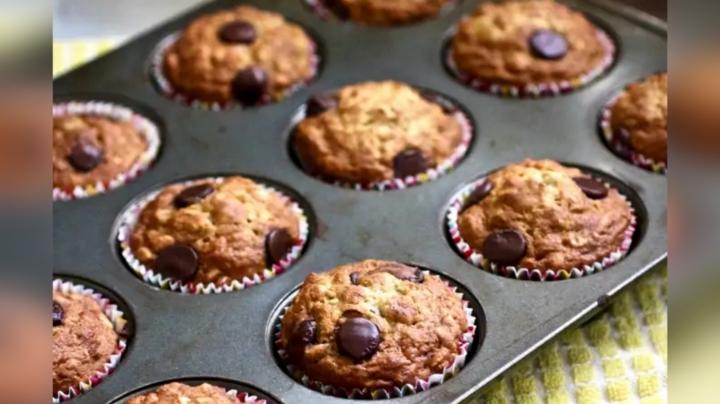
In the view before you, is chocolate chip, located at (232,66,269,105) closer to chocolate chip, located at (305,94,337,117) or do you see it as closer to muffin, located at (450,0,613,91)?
chocolate chip, located at (305,94,337,117)

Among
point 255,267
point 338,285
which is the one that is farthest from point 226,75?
point 338,285

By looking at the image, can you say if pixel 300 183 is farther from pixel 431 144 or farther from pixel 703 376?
pixel 703 376

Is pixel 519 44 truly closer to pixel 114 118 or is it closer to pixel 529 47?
pixel 529 47

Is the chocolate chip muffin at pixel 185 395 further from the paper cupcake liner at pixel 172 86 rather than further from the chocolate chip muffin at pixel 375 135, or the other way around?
the paper cupcake liner at pixel 172 86

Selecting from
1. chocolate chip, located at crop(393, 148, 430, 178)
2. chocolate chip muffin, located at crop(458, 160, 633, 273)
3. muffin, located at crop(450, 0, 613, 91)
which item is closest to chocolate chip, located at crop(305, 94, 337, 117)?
chocolate chip, located at crop(393, 148, 430, 178)

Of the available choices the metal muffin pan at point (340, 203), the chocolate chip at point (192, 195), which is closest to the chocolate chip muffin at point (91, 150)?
the metal muffin pan at point (340, 203)

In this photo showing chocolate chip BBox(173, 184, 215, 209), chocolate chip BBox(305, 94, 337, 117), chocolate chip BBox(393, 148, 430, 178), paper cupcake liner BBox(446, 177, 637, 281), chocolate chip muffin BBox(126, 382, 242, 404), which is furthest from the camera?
chocolate chip BBox(305, 94, 337, 117)
